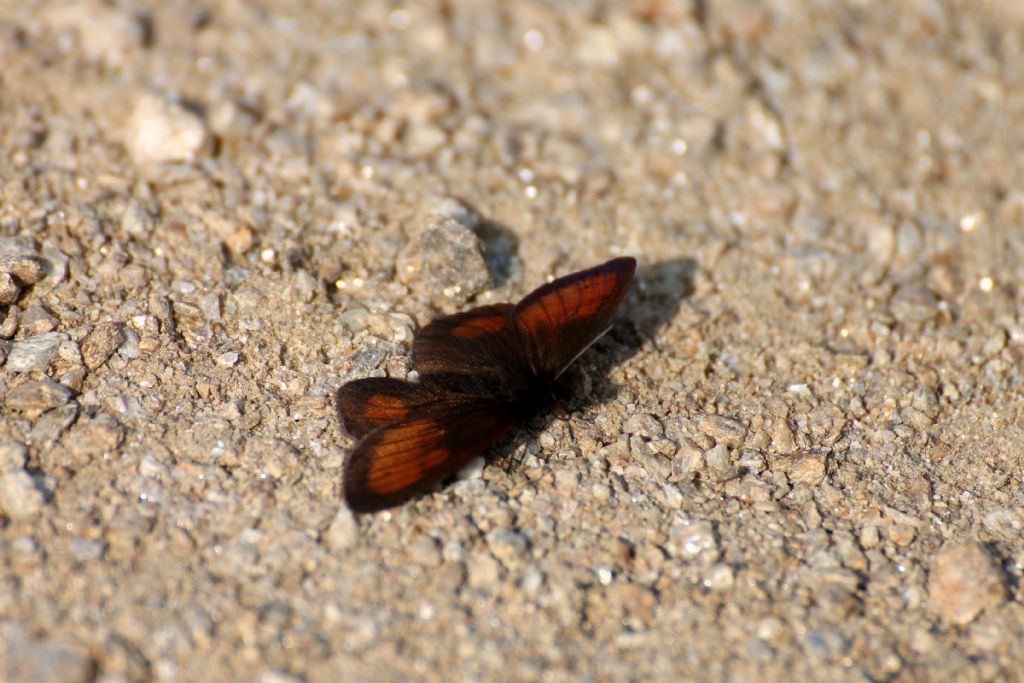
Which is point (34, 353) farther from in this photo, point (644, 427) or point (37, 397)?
point (644, 427)

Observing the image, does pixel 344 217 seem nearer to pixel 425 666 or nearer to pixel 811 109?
pixel 425 666

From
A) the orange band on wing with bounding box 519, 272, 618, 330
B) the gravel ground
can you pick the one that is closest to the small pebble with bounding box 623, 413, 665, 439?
the gravel ground

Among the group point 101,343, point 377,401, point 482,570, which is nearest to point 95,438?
point 101,343

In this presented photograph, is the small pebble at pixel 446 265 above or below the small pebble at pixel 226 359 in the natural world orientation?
above

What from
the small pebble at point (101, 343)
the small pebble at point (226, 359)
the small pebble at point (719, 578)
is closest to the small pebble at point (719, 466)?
the small pebble at point (719, 578)

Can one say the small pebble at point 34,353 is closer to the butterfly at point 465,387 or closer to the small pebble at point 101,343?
Result: the small pebble at point 101,343

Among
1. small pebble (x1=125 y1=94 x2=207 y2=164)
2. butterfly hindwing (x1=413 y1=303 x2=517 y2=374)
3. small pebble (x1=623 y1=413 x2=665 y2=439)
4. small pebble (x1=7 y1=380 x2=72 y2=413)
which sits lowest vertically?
small pebble (x1=623 y1=413 x2=665 y2=439)

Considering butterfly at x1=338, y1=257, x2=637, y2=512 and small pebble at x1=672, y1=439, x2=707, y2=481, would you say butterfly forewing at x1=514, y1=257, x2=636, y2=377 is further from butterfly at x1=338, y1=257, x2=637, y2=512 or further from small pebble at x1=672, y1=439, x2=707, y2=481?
small pebble at x1=672, y1=439, x2=707, y2=481

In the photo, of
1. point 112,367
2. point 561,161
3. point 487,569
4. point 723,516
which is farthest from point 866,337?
point 112,367
